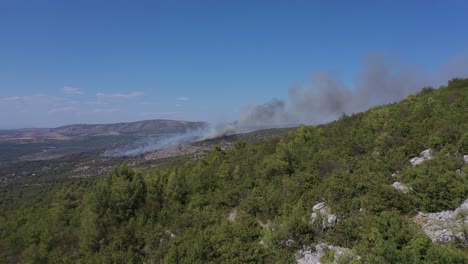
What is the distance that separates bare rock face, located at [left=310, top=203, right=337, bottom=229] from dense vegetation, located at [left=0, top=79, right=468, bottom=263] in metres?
0.38

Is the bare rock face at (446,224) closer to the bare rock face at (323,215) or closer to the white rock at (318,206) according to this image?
the bare rock face at (323,215)

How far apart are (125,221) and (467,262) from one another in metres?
27.2

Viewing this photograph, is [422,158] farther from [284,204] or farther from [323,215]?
[284,204]

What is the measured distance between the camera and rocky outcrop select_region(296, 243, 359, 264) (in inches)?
588

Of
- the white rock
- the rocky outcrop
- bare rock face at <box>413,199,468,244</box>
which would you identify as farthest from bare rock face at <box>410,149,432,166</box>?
the rocky outcrop

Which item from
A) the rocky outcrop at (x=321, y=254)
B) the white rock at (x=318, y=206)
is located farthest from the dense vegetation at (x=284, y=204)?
the white rock at (x=318, y=206)

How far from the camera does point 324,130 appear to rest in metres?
41.4

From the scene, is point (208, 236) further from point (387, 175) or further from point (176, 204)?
point (387, 175)

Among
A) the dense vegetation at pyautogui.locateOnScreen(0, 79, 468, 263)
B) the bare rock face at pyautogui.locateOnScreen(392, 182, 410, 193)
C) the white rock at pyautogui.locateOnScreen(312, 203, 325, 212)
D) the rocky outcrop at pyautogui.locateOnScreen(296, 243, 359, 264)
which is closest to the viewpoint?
the rocky outcrop at pyautogui.locateOnScreen(296, 243, 359, 264)

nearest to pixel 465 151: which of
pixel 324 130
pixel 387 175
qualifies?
pixel 387 175

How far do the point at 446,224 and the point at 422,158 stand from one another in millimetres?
8998

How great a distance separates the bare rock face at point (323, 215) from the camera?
19.2 m

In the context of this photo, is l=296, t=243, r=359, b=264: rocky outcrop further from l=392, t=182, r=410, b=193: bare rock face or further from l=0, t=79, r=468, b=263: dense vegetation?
l=392, t=182, r=410, b=193: bare rock face

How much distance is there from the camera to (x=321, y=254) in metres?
17.3
